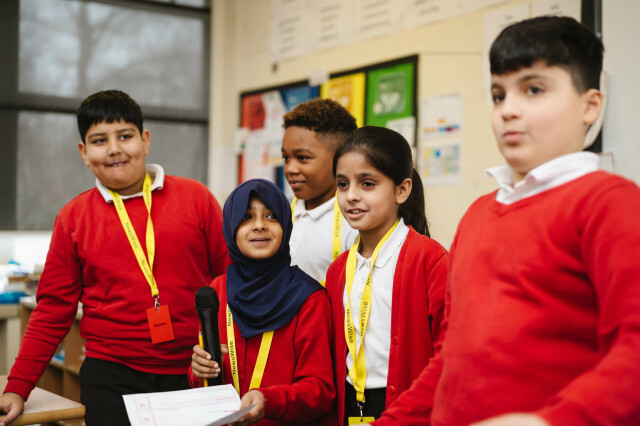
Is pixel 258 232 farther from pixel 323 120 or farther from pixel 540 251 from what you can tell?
pixel 540 251

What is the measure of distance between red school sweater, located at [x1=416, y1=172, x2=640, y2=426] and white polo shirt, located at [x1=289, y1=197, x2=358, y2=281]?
95cm

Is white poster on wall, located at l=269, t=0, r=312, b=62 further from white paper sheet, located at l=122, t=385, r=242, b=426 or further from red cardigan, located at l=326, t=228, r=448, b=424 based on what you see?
white paper sheet, located at l=122, t=385, r=242, b=426

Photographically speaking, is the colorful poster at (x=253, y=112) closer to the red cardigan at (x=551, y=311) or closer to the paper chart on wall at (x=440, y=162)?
the paper chart on wall at (x=440, y=162)

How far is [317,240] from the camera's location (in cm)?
201

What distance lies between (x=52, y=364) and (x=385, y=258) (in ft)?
10.0

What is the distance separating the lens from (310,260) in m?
2.02

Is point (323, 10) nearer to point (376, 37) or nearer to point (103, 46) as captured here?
point (376, 37)

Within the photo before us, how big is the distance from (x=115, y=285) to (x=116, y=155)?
43cm

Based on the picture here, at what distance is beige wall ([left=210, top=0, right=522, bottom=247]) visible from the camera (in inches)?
121

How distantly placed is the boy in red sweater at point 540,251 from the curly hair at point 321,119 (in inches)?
43.0

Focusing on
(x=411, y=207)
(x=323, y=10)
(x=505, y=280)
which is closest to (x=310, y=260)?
(x=411, y=207)

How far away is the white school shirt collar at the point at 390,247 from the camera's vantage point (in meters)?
1.60

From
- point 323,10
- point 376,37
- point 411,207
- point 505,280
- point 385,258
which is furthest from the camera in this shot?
point 323,10

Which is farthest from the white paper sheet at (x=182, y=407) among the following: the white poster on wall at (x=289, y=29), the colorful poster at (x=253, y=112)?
the colorful poster at (x=253, y=112)
